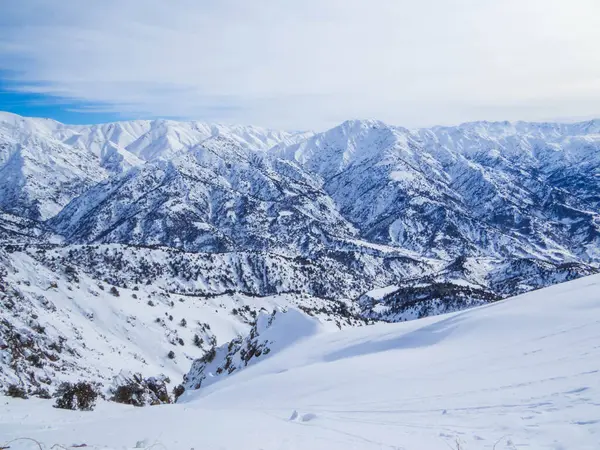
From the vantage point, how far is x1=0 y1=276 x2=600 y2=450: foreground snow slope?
11.3 metres

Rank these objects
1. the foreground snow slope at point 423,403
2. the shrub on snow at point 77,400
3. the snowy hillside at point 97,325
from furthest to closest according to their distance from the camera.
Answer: the snowy hillside at point 97,325
the shrub on snow at point 77,400
the foreground snow slope at point 423,403

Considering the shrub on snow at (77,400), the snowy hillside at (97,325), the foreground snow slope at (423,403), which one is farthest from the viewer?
the snowy hillside at (97,325)

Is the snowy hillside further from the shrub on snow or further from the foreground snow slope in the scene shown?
the foreground snow slope

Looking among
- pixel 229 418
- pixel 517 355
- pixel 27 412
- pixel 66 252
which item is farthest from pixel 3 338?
pixel 66 252

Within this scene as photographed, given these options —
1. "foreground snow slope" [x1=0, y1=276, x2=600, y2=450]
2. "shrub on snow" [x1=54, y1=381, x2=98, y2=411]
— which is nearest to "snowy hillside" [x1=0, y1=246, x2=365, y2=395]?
"shrub on snow" [x1=54, y1=381, x2=98, y2=411]

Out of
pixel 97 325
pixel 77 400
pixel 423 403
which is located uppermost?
pixel 423 403

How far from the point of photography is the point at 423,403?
15.7m

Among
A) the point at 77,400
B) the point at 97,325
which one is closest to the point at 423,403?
the point at 77,400

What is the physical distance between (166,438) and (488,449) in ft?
30.0

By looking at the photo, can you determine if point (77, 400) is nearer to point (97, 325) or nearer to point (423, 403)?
point (423, 403)

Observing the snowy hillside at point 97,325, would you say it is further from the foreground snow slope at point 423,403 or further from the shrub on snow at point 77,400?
the foreground snow slope at point 423,403

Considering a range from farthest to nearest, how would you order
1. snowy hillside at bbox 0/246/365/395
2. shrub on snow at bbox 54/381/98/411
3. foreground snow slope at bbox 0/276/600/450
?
1. snowy hillside at bbox 0/246/365/395
2. shrub on snow at bbox 54/381/98/411
3. foreground snow slope at bbox 0/276/600/450

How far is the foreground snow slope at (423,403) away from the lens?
1134cm

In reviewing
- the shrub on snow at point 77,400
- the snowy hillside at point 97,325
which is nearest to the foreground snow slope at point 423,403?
the shrub on snow at point 77,400
